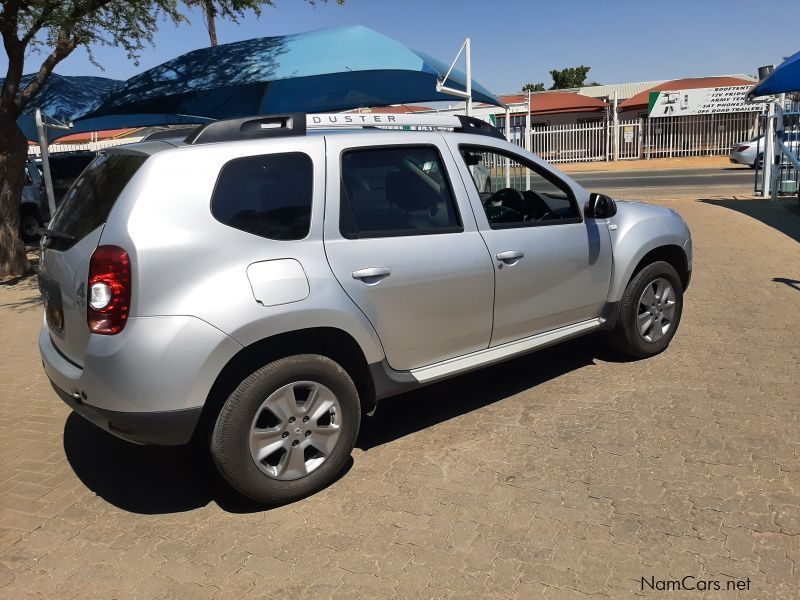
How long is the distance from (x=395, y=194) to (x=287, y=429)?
4.68 ft

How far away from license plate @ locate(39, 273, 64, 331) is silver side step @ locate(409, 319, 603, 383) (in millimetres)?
1825

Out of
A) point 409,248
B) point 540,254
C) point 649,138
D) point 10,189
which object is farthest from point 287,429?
point 649,138

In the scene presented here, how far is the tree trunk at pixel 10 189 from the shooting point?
921 cm

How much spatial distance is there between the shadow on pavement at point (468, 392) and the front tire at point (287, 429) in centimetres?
63

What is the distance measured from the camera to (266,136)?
11.3ft

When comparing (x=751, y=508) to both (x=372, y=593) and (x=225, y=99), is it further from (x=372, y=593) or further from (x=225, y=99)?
(x=225, y=99)

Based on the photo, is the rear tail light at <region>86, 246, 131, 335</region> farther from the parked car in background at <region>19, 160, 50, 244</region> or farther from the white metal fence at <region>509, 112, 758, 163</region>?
the white metal fence at <region>509, 112, 758, 163</region>

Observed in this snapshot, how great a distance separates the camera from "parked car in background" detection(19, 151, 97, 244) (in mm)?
14336

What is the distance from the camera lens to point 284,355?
328cm

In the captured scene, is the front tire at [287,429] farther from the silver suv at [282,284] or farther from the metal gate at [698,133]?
the metal gate at [698,133]

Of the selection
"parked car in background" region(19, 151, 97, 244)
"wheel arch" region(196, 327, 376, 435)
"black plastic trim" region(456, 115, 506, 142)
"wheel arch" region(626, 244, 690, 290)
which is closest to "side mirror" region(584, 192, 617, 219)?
"wheel arch" region(626, 244, 690, 290)

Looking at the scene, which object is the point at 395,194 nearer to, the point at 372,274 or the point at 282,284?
the point at 372,274

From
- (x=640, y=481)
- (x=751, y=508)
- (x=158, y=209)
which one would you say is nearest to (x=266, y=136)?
(x=158, y=209)

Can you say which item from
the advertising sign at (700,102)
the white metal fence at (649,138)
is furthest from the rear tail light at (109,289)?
the advertising sign at (700,102)
